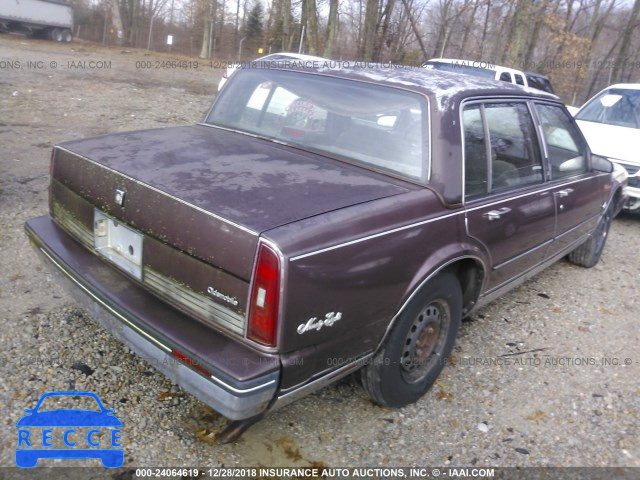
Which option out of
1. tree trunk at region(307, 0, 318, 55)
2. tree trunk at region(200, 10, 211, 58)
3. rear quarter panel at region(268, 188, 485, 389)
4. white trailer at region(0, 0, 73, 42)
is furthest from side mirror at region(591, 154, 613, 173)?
tree trunk at region(200, 10, 211, 58)

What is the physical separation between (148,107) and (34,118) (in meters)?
2.56

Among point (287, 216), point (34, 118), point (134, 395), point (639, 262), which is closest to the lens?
point (287, 216)

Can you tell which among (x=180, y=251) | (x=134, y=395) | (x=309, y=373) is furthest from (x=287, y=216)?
(x=134, y=395)

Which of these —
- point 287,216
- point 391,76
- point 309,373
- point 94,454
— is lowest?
point 94,454

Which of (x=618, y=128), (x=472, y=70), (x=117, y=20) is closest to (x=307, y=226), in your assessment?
(x=618, y=128)

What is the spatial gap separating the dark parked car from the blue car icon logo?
48 centimetres

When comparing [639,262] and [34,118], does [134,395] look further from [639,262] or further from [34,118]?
[34,118]

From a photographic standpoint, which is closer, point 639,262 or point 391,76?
point 391,76

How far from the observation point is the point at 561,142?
427 cm

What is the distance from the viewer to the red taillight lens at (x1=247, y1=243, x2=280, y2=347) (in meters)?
2.07

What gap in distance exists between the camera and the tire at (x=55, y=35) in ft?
90.3

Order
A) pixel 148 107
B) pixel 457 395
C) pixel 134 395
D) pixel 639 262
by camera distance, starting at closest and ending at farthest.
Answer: pixel 134 395 → pixel 457 395 → pixel 639 262 → pixel 148 107

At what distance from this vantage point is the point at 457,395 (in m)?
3.28

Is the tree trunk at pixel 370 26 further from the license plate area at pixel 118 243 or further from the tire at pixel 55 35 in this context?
the tire at pixel 55 35
